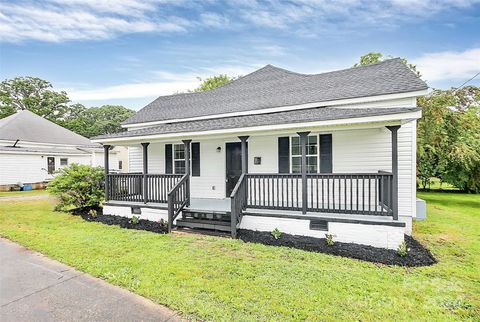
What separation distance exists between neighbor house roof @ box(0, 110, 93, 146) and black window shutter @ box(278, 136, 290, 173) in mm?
22126

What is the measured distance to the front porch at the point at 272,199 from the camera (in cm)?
582

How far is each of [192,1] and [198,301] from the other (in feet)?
35.0

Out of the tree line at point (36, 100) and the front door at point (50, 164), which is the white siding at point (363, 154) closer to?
the front door at point (50, 164)

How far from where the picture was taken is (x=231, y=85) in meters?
12.1

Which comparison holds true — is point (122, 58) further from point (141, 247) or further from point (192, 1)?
point (141, 247)

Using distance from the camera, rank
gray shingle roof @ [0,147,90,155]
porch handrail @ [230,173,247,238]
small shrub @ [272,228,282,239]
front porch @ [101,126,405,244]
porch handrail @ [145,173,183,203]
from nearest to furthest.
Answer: front porch @ [101,126,405,244], small shrub @ [272,228,282,239], porch handrail @ [230,173,247,238], porch handrail @ [145,173,183,203], gray shingle roof @ [0,147,90,155]

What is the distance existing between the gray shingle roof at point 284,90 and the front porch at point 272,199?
2.18 metres

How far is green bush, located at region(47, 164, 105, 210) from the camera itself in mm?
9547

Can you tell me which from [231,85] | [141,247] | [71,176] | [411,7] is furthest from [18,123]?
[411,7]

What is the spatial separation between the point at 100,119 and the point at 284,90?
55.1 metres

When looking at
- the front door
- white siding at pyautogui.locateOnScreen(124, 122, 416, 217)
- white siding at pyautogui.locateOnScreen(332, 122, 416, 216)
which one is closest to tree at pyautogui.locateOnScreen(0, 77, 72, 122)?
the front door

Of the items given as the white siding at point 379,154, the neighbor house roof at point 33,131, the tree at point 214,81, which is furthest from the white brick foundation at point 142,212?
the tree at point 214,81

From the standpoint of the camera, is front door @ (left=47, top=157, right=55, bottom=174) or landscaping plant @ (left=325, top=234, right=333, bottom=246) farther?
front door @ (left=47, top=157, right=55, bottom=174)

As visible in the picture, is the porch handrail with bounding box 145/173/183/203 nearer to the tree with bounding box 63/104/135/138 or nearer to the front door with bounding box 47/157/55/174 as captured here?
the front door with bounding box 47/157/55/174
